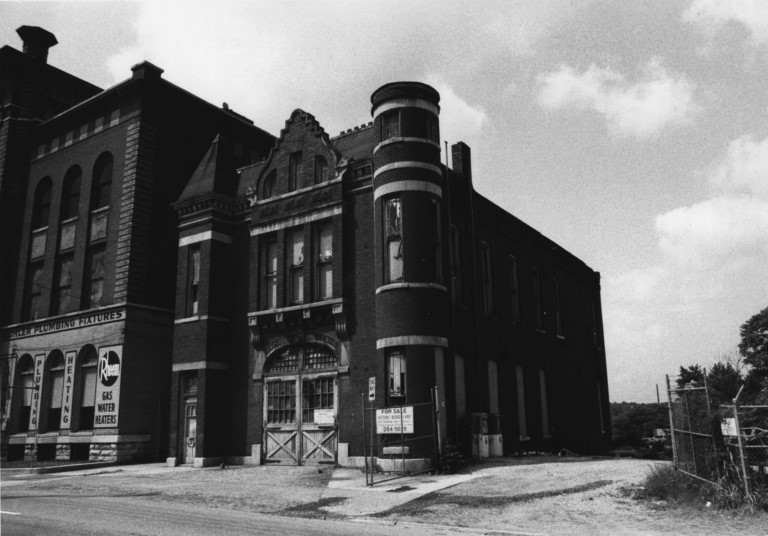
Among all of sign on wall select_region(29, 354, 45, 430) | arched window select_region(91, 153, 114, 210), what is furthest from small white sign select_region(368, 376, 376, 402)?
sign on wall select_region(29, 354, 45, 430)

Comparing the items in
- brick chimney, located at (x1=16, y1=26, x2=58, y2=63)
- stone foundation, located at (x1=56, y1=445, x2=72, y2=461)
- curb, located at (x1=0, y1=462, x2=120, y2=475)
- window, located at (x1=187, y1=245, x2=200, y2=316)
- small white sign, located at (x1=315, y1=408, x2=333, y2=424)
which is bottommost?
curb, located at (x1=0, y1=462, x2=120, y2=475)

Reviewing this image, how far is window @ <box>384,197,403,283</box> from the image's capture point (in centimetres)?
2152

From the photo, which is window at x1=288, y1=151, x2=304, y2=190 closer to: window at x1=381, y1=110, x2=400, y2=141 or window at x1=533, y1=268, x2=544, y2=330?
window at x1=381, y1=110, x2=400, y2=141

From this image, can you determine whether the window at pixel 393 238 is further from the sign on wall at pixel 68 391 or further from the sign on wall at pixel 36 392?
the sign on wall at pixel 36 392

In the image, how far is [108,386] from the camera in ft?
95.3

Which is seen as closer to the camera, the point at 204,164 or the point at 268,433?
the point at 268,433

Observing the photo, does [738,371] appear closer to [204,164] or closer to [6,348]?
[204,164]

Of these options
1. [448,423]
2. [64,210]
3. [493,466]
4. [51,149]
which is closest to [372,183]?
[448,423]

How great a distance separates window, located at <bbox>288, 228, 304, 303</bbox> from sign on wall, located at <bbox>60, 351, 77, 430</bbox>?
13.1 m

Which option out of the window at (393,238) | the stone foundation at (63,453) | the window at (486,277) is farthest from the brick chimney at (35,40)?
the window at (486,277)

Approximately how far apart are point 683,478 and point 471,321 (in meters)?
13.0

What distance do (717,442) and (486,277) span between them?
15973mm

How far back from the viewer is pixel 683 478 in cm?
1308

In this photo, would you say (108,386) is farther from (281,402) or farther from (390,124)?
(390,124)
